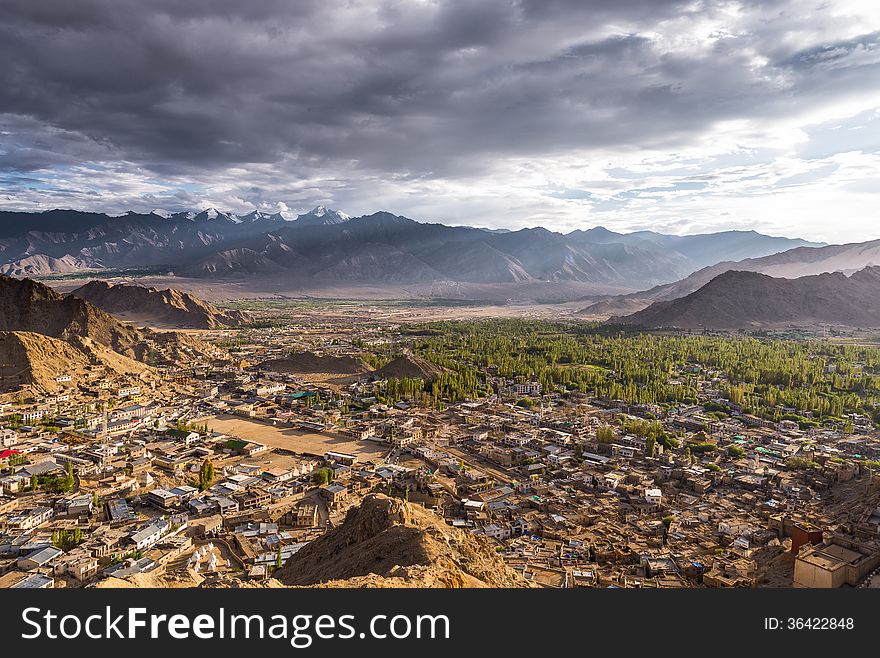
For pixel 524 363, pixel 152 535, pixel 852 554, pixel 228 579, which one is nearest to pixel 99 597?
pixel 228 579

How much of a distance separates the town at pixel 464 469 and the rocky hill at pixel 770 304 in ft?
195

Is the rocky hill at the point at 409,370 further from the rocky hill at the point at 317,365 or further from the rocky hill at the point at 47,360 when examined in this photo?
the rocky hill at the point at 47,360

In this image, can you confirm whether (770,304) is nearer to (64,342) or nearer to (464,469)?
(464,469)

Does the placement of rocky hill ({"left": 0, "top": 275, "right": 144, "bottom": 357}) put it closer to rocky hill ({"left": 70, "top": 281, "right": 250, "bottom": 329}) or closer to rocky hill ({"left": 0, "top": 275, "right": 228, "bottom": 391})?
rocky hill ({"left": 0, "top": 275, "right": 228, "bottom": 391})

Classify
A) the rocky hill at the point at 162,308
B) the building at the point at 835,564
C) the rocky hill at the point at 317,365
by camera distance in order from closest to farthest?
1. the building at the point at 835,564
2. the rocky hill at the point at 317,365
3. the rocky hill at the point at 162,308

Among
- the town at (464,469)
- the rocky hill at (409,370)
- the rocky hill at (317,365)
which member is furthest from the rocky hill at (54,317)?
the rocky hill at (409,370)

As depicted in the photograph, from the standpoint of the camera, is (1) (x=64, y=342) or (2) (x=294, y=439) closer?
(2) (x=294, y=439)

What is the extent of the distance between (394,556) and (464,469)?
19.8 m

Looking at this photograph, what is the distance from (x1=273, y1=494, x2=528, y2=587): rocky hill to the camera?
17.0 m

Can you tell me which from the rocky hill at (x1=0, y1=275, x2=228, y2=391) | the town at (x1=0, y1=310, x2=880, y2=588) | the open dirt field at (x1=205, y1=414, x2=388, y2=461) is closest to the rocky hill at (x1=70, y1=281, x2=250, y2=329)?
the rocky hill at (x1=0, y1=275, x2=228, y2=391)

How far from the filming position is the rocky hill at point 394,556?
17.0 m

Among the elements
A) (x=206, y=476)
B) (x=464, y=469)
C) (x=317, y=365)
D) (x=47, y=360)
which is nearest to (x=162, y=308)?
(x=317, y=365)

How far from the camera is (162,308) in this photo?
145000 mm

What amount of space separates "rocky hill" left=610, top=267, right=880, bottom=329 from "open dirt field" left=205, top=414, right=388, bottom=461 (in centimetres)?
10697
